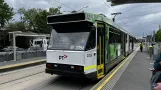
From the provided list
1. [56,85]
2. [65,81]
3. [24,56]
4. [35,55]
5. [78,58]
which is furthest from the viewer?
[35,55]

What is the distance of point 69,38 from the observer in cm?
919

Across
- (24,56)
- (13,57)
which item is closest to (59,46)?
(13,57)

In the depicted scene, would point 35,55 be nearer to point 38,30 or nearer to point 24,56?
point 24,56

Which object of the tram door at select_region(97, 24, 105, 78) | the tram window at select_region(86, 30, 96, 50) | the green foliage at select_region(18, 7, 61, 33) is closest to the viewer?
the tram window at select_region(86, 30, 96, 50)

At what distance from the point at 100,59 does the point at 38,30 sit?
46.9 meters

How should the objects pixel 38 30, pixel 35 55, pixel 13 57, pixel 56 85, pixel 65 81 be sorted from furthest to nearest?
pixel 38 30
pixel 35 55
pixel 13 57
pixel 65 81
pixel 56 85

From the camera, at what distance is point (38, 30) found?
5528 centimetres

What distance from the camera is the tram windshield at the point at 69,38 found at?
352 inches

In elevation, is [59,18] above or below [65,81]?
above

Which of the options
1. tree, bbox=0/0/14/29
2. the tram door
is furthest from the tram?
tree, bbox=0/0/14/29

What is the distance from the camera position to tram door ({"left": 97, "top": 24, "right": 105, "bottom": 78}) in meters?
9.59

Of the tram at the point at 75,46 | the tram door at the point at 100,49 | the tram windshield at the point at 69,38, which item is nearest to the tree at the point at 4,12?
the tram windshield at the point at 69,38

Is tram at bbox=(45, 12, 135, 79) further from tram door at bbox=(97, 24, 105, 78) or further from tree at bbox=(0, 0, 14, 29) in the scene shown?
tree at bbox=(0, 0, 14, 29)

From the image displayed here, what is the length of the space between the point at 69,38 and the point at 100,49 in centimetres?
150
